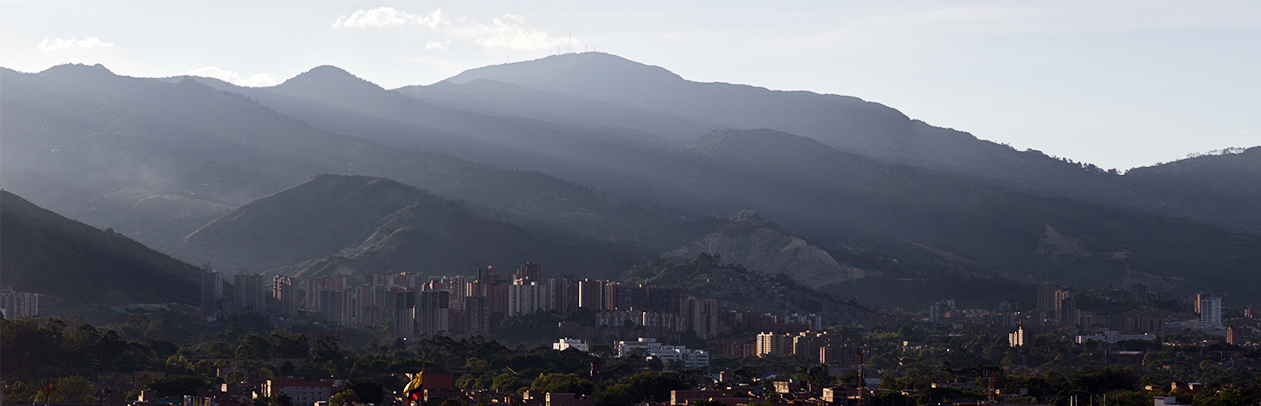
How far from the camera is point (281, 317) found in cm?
15438

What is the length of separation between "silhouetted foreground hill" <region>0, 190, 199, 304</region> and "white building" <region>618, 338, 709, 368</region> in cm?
4685

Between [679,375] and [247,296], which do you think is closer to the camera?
[679,375]

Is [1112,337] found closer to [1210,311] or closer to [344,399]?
[1210,311]

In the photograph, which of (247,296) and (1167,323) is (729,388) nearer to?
(247,296)

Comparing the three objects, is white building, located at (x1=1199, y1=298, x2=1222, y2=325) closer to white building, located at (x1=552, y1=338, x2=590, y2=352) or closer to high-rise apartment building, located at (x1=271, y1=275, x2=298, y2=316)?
white building, located at (x1=552, y1=338, x2=590, y2=352)

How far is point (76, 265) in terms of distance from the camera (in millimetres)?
150875

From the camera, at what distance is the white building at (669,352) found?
127 metres

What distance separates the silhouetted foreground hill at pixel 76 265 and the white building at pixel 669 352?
4685 cm

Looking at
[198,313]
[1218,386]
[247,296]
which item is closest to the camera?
[1218,386]

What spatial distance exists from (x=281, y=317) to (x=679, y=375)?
69.7 metres

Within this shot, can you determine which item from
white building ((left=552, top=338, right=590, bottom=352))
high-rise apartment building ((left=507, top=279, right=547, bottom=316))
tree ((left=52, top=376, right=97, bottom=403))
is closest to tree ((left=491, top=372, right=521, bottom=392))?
tree ((left=52, top=376, right=97, bottom=403))

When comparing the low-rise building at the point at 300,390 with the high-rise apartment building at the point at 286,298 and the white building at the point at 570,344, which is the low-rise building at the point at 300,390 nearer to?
the white building at the point at 570,344

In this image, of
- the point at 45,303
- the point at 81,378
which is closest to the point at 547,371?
the point at 81,378

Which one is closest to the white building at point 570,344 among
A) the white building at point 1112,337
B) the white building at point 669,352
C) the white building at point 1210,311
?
the white building at point 669,352
